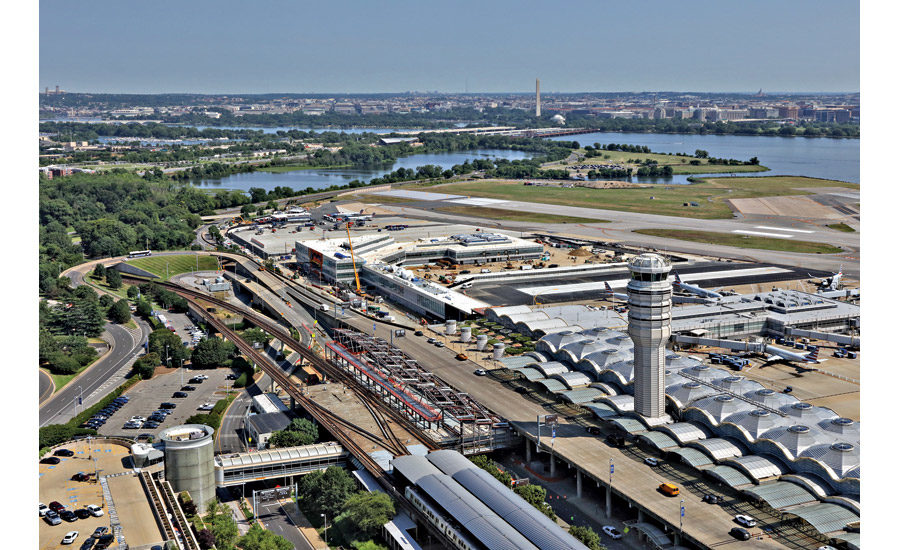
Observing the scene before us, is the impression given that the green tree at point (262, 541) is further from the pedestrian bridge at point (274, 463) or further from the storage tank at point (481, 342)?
the storage tank at point (481, 342)

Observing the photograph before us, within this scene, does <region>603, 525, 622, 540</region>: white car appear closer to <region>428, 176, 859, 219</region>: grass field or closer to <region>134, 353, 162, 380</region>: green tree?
<region>134, 353, 162, 380</region>: green tree

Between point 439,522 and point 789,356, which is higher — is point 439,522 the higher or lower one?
the lower one

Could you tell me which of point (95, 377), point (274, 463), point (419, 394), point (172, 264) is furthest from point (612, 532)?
point (172, 264)

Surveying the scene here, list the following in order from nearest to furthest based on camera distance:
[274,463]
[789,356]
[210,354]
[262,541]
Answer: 1. [262,541]
2. [274,463]
3. [789,356]
4. [210,354]

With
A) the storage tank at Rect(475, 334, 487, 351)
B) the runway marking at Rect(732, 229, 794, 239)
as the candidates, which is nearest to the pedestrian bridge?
the storage tank at Rect(475, 334, 487, 351)

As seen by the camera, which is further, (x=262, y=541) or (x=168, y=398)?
(x=168, y=398)

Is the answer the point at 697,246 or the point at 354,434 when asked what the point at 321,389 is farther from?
the point at 697,246

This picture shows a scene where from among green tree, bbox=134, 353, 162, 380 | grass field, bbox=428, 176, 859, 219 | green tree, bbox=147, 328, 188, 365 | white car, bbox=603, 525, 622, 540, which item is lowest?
white car, bbox=603, 525, 622, 540

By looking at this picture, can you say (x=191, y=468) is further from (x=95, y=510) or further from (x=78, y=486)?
(x=95, y=510)
